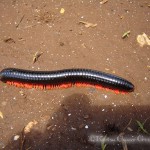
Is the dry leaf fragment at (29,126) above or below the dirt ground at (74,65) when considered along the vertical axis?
below

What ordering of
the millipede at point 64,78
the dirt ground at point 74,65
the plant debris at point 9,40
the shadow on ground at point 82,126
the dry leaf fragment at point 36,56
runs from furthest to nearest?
1. the plant debris at point 9,40
2. the dry leaf fragment at point 36,56
3. the millipede at point 64,78
4. the dirt ground at point 74,65
5. the shadow on ground at point 82,126

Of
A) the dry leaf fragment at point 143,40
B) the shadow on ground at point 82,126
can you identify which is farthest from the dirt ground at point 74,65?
the dry leaf fragment at point 143,40

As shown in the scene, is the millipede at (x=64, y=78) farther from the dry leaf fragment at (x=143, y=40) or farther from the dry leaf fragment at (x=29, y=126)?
the dry leaf fragment at (x=143, y=40)

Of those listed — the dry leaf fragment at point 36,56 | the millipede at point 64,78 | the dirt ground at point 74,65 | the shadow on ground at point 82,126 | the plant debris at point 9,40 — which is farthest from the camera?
the plant debris at point 9,40

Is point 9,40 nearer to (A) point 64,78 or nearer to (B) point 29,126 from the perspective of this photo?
(A) point 64,78

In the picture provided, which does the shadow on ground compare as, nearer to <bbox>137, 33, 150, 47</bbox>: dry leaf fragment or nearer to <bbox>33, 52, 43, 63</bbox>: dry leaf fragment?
<bbox>33, 52, 43, 63</bbox>: dry leaf fragment

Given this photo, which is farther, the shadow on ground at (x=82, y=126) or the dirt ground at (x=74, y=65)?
the dirt ground at (x=74, y=65)

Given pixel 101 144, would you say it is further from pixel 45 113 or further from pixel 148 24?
pixel 148 24

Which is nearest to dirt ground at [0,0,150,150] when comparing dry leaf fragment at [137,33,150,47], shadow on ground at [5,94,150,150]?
shadow on ground at [5,94,150,150]

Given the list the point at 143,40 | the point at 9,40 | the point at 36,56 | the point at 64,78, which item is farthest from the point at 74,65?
the point at 143,40
